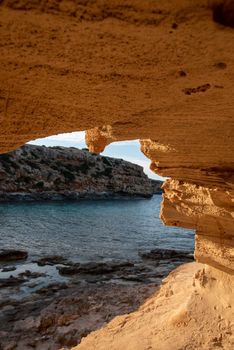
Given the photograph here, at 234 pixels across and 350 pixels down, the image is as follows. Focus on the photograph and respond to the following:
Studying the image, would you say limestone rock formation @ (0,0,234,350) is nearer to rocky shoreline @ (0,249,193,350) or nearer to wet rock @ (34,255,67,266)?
rocky shoreline @ (0,249,193,350)

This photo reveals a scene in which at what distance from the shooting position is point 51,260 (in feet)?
91.4

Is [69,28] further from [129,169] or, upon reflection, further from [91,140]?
[129,169]

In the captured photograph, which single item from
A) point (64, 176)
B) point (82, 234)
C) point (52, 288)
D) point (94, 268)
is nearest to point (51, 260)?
point (94, 268)

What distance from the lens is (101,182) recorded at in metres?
91.6

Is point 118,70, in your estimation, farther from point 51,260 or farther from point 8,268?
point 51,260

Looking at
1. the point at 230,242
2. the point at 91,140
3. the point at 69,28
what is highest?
the point at 69,28

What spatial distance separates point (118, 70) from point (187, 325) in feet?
29.2

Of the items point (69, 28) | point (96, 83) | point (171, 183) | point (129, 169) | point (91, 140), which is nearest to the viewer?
point (69, 28)

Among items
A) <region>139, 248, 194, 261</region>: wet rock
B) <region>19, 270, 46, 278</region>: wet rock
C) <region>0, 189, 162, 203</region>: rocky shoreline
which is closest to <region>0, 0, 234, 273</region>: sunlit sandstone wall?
<region>19, 270, 46, 278</region>: wet rock

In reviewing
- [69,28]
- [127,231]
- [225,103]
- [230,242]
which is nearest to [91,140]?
[225,103]

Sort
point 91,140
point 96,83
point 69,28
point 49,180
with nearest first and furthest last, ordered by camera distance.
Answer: point 69,28 → point 96,83 → point 91,140 → point 49,180

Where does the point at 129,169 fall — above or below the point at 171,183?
below

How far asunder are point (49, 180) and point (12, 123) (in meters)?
78.8

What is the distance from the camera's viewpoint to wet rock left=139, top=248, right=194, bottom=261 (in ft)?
95.8
